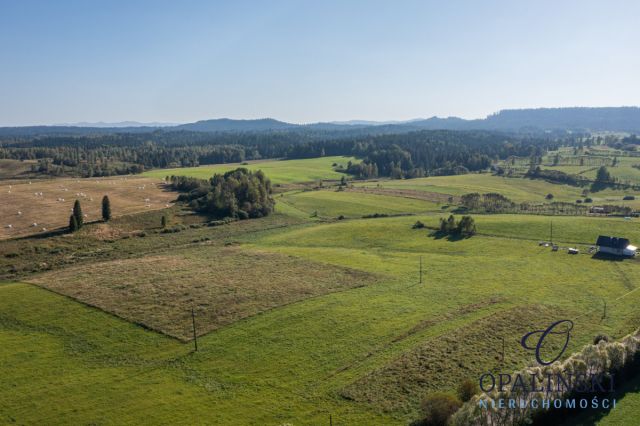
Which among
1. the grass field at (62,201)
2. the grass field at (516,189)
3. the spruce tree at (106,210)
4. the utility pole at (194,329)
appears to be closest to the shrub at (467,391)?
the utility pole at (194,329)

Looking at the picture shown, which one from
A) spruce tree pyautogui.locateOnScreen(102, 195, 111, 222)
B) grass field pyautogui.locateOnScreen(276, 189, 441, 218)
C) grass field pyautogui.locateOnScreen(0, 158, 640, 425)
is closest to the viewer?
grass field pyautogui.locateOnScreen(0, 158, 640, 425)

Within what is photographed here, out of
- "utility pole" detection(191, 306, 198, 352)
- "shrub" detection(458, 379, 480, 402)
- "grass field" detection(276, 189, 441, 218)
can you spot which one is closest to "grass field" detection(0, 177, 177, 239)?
"grass field" detection(276, 189, 441, 218)

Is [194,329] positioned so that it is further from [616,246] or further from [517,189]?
[517,189]

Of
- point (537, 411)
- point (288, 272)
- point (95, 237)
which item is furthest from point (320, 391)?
point (95, 237)

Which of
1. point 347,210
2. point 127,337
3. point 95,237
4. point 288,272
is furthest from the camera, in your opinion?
point 347,210

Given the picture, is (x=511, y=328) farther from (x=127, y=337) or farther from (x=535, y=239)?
(x=535, y=239)

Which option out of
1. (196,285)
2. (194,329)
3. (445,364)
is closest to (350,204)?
(196,285)

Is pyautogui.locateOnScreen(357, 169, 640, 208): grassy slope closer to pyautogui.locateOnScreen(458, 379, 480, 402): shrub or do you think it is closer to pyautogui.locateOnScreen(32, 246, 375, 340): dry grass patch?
pyautogui.locateOnScreen(32, 246, 375, 340): dry grass patch
